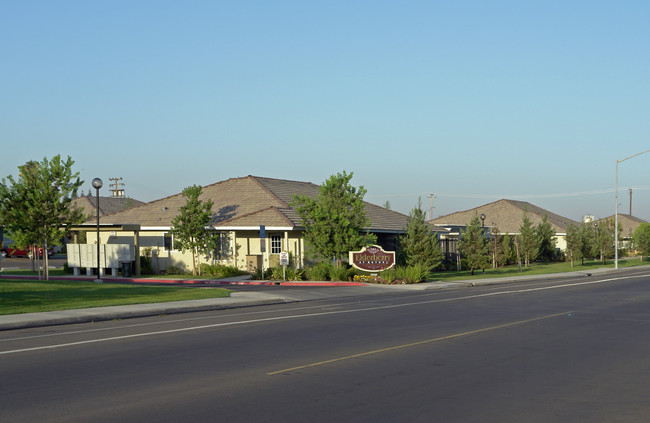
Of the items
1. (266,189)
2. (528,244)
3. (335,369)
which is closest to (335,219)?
(266,189)

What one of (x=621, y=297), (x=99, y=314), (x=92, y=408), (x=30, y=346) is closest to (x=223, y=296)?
(x=99, y=314)

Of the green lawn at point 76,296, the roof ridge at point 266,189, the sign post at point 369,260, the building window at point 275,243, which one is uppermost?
the roof ridge at point 266,189

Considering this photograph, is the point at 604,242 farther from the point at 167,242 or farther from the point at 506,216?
the point at 167,242

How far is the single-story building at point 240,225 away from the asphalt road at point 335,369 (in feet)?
69.1

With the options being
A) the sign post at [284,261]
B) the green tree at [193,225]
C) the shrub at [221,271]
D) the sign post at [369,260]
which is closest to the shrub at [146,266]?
the green tree at [193,225]

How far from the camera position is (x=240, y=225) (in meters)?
40.4

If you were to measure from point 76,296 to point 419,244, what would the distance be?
21.0m

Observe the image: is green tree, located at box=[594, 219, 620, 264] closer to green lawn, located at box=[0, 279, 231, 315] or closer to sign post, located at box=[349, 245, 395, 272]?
sign post, located at box=[349, 245, 395, 272]

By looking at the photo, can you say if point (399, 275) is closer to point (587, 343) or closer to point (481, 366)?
point (587, 343)

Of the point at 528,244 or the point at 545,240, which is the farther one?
the point at 545,240

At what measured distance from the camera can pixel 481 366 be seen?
1109 centimetres

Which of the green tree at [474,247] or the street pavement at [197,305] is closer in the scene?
the street pavement at [197,305]

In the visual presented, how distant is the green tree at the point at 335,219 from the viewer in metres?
36.9

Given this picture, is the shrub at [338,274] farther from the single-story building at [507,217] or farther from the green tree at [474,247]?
the single-story building at [507,217]
